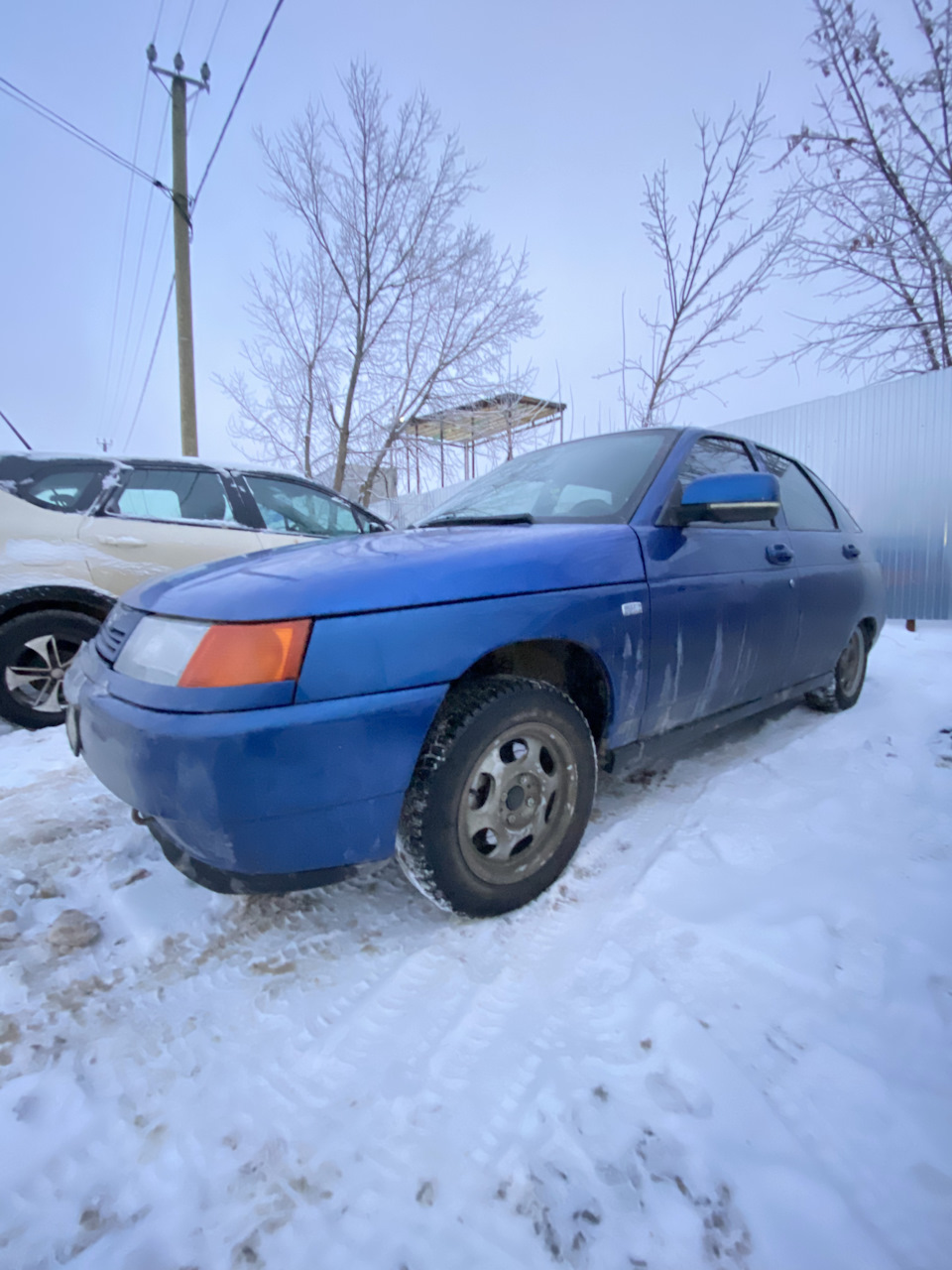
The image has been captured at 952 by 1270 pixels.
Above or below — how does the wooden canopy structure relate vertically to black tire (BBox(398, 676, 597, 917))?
above

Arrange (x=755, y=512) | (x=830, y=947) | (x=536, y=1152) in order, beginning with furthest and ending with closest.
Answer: (x=755, y=512)
(x=830, y=947)
(x=536, y=1152)

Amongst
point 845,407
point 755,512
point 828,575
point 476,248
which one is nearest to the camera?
point 755,512

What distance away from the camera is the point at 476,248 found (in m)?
10.3

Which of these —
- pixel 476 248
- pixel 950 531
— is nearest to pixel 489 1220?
pixel 950 531

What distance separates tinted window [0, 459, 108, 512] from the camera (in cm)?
326

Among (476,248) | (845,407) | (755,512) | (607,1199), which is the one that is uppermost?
(476,248)

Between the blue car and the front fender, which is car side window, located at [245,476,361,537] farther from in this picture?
the front fender

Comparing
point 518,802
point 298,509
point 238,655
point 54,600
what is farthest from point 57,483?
point 518,802

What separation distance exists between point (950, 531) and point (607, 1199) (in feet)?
24.4

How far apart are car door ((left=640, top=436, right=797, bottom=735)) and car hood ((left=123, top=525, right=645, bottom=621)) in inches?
7.9

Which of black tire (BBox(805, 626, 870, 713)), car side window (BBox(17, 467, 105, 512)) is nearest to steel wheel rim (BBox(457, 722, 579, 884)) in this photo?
black tire (BBox(805, 626, 870, 713))

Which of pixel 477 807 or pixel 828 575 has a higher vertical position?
pixel 828 575

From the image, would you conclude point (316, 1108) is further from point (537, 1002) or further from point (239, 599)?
point (239, 599)

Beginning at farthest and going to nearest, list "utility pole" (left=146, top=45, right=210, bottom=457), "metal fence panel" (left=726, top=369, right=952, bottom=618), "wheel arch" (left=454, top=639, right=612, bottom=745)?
"utility pole" (left=146, top=45, right=210, bottom=457), "metal fence panel" (left=726, top=369, right=952, bottom=618), "wheel arch" (left=454, top=639, right=612, bottom=745)
